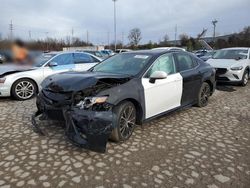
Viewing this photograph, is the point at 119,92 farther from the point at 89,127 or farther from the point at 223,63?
the point at 223,63

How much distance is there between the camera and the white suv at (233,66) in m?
9.59

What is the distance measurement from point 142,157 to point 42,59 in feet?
19.0

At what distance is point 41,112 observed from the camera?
15.0ft

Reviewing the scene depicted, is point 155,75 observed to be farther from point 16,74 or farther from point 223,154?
point 16,74

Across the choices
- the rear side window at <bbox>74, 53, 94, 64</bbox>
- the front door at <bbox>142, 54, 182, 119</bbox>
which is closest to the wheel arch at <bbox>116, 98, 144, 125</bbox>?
the front door at <bbox>142, 54, 182, 119</bbox>

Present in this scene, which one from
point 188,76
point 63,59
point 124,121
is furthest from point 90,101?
point 63,59

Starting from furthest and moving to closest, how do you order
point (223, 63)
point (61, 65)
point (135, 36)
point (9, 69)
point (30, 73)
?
point (135, 36) → point (223, 63) → point (61, 65) → point (30, 73) → point (9, 69)

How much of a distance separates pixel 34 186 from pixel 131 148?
1.52m

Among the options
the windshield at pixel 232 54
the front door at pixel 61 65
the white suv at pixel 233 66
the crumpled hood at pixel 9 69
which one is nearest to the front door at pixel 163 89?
the front door at pixel 61 65

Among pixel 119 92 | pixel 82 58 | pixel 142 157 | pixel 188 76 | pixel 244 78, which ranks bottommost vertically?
pixel 142 157

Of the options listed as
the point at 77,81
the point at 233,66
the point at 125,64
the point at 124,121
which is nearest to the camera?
the point at 77,81

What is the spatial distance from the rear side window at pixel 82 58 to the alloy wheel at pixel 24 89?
192 cm

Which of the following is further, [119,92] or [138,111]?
[138,111]

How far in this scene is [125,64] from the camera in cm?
506
